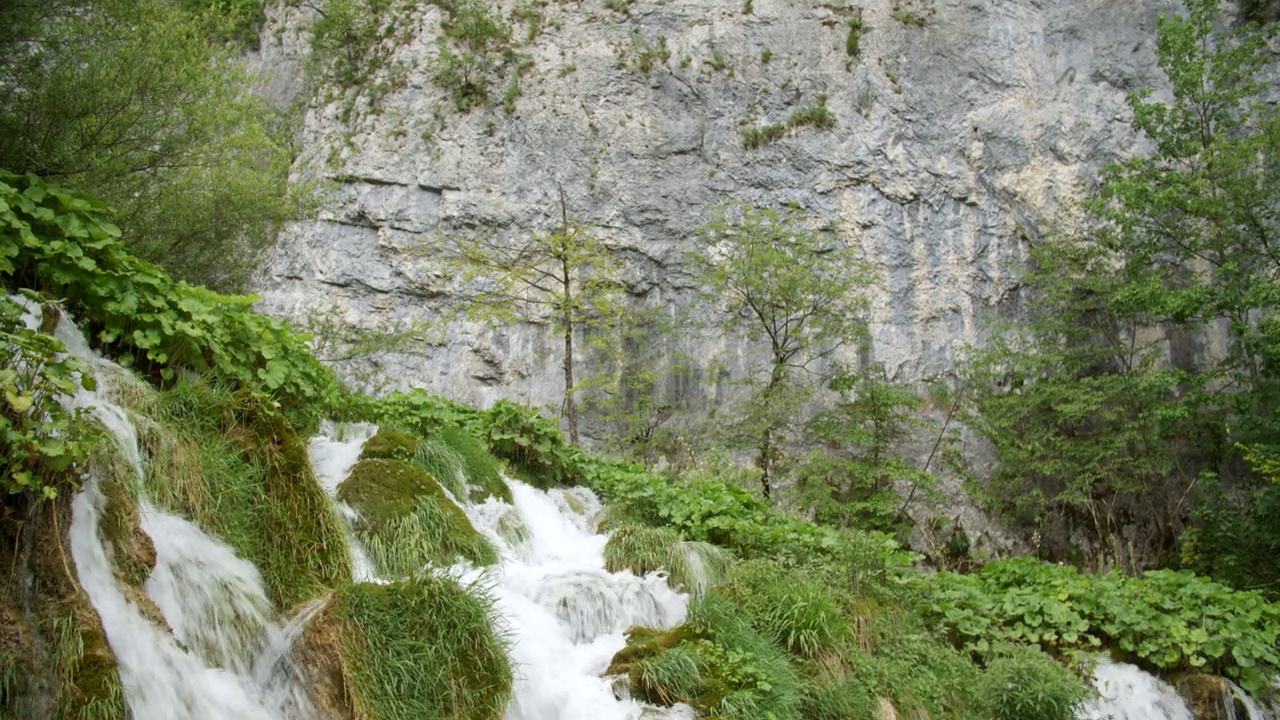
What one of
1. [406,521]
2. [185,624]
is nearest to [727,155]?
[406,521]

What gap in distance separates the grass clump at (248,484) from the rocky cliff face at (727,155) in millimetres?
10117

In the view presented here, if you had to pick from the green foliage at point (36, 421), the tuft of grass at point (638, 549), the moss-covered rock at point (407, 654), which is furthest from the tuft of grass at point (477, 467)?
the green foliage at point (36, 421)

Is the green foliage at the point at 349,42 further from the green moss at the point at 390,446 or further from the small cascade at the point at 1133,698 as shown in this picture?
the small cascade at the point at 1133,698

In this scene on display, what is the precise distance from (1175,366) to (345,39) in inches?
697

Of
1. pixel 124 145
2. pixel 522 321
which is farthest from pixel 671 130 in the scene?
pixel 124 145

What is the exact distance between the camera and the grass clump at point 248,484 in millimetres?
4848

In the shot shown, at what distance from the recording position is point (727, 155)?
17.5m

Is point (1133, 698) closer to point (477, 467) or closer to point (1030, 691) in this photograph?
point (1030, 691)

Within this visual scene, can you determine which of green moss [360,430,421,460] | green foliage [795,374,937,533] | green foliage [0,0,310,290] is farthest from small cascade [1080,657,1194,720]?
green foliage [0,0,310,290]

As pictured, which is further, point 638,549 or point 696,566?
point 638,549

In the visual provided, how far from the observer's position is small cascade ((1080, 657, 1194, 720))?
6.85 meters

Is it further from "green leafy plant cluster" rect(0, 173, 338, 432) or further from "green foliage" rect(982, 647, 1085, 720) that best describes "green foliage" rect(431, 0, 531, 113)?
"green foliage" rect(982, 647, 1085, 720)

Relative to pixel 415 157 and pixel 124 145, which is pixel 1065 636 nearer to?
pixel 124 145

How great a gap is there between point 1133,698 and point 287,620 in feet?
20.9
